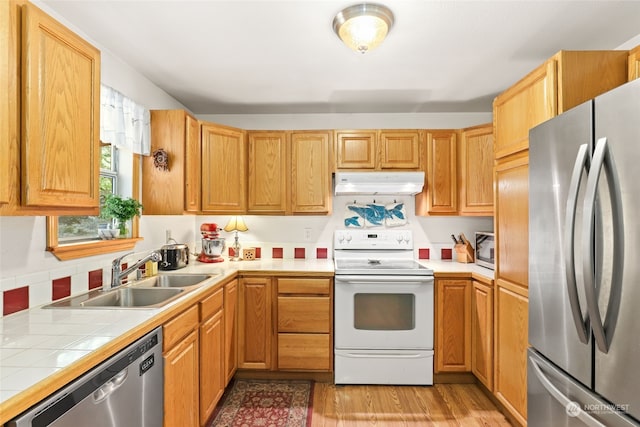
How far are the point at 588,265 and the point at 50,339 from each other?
1.82 m

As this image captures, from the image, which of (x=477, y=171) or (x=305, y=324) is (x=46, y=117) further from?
(x=477, y=171)

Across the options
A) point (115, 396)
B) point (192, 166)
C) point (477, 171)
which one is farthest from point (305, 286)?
point (477, 171)

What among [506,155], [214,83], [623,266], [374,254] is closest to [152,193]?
[214,83]

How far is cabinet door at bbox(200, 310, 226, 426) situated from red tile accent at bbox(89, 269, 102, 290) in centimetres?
67

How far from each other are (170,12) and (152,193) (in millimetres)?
1277

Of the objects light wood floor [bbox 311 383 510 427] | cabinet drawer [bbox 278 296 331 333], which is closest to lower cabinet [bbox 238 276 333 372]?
cabinet drawer [bbox 278 296 331 333]

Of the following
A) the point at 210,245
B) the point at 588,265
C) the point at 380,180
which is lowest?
the point at 210,245

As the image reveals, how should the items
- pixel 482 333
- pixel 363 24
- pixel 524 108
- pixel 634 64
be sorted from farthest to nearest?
pixel 482 333, pixel 524 108, pixel 363 24, pixel 634 64

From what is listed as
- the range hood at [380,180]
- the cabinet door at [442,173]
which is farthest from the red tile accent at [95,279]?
the cabinet door at [442,173]

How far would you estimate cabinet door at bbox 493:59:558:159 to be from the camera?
4.93 feet

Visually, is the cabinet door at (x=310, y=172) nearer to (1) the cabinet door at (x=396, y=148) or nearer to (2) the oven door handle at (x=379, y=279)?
(1) the cabinet door at (x=396, y=148)

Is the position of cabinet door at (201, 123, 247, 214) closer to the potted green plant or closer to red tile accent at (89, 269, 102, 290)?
the potted green plant

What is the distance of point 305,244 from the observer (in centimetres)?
318

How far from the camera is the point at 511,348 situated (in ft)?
6.16
